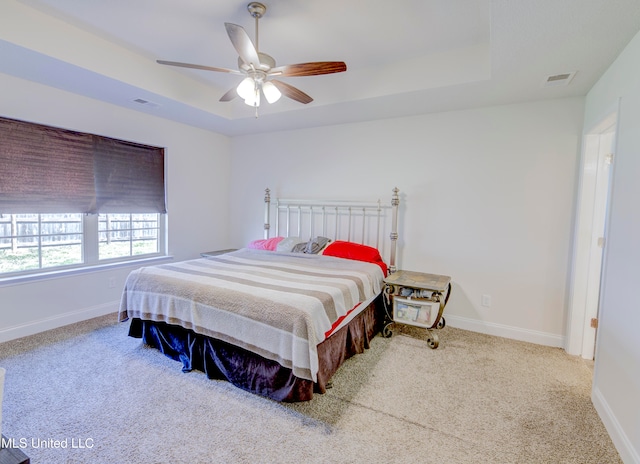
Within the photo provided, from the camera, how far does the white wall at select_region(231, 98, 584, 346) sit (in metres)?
2.98

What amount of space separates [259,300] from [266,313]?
123mm

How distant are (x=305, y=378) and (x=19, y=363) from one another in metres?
Answer: 2.39

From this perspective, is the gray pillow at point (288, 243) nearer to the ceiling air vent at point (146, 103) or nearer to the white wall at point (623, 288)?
the ceiling air vent at point (146, 103)

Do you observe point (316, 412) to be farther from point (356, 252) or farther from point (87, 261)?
point (87, 261)

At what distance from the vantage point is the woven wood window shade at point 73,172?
9.42 ft

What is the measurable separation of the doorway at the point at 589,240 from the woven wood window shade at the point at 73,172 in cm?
470

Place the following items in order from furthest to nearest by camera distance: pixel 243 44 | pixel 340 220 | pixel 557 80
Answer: pixel 340 220 → pixel 557 80 → pixel 243 44

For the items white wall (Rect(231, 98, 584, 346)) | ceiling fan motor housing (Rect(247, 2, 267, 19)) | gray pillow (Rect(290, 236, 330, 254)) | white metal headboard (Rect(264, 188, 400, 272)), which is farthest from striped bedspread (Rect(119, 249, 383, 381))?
ceiling fan motor housing (Rect(247, 2, 267, 19))

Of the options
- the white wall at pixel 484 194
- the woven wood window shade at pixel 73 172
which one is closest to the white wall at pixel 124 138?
the woven wood window shade at pixel 73 172

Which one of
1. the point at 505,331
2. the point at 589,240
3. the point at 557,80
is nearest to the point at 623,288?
the point at 589,240

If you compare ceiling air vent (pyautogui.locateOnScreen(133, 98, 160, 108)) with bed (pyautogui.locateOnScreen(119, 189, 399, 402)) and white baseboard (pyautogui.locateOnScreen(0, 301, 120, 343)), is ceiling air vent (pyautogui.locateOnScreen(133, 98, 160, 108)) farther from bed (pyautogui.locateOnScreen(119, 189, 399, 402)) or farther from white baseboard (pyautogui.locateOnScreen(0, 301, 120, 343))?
white baseboard (pyautogui.locateOnScreen(0, 301, 120, 343))

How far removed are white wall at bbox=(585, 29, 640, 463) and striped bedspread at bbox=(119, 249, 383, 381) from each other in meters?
1.65

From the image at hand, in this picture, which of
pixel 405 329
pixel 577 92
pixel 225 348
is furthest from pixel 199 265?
pixel 577 92

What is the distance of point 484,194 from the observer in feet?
10.7
